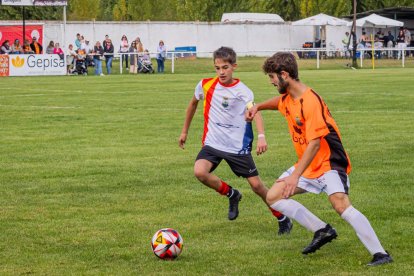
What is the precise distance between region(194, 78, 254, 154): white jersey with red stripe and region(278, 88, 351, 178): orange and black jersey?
1.59 m

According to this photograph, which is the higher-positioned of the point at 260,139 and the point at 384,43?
the point at 384,43

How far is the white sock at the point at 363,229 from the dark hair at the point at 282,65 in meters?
1.12

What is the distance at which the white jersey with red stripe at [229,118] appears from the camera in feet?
31.2

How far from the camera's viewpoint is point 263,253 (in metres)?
8.21

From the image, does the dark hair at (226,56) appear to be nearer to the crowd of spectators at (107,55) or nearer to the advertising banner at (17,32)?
the crowd of spectators at (107,55)

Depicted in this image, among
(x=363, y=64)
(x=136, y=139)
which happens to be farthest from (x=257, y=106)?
(x=363, y=64)

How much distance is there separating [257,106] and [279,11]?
7346cm

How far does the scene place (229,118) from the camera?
959cm

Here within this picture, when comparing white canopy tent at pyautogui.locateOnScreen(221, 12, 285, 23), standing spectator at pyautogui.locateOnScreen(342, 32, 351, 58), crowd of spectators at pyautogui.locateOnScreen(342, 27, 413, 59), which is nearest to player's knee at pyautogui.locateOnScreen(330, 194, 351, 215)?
crowd of spectators at pyautogui.locateOnScreen(342, 27, 413, 59)

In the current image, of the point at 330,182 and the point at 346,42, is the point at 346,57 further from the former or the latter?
the point at 330,182

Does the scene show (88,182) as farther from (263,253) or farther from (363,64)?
(363,64)

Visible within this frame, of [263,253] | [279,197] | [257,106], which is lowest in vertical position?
[263,253]

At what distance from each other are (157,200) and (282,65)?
147 inches

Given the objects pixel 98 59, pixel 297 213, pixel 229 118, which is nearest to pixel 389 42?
pixel 98 59
